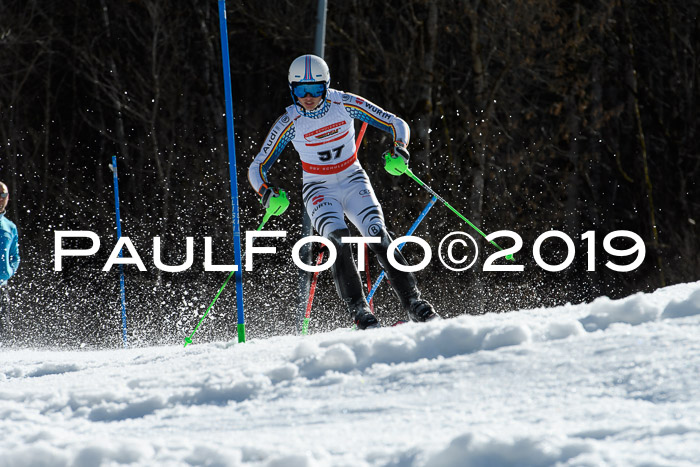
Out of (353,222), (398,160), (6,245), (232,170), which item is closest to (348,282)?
(353,222)

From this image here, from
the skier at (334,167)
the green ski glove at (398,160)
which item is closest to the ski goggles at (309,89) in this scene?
the skier at (334,167)

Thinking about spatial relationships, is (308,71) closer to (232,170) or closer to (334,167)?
(334,167)

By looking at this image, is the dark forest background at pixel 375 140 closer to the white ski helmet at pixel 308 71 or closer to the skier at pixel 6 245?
the skier at pixel 6 245

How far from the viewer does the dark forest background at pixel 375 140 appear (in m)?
14.9

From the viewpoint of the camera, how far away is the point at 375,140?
51.8 feet

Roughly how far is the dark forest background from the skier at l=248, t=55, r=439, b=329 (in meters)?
6.80

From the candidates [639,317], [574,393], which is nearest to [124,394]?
[574,393]

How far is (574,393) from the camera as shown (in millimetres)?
2814

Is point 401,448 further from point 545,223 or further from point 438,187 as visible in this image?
point 545,223

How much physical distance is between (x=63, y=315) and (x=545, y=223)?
29.0 ft

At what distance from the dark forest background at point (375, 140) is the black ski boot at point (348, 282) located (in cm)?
712

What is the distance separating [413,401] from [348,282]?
7.92 ft

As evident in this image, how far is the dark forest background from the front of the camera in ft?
48.9

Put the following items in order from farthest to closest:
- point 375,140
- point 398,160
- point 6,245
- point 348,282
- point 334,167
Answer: point 375,140
point 6,245
point 398,160
point 334,167
point 348,282
